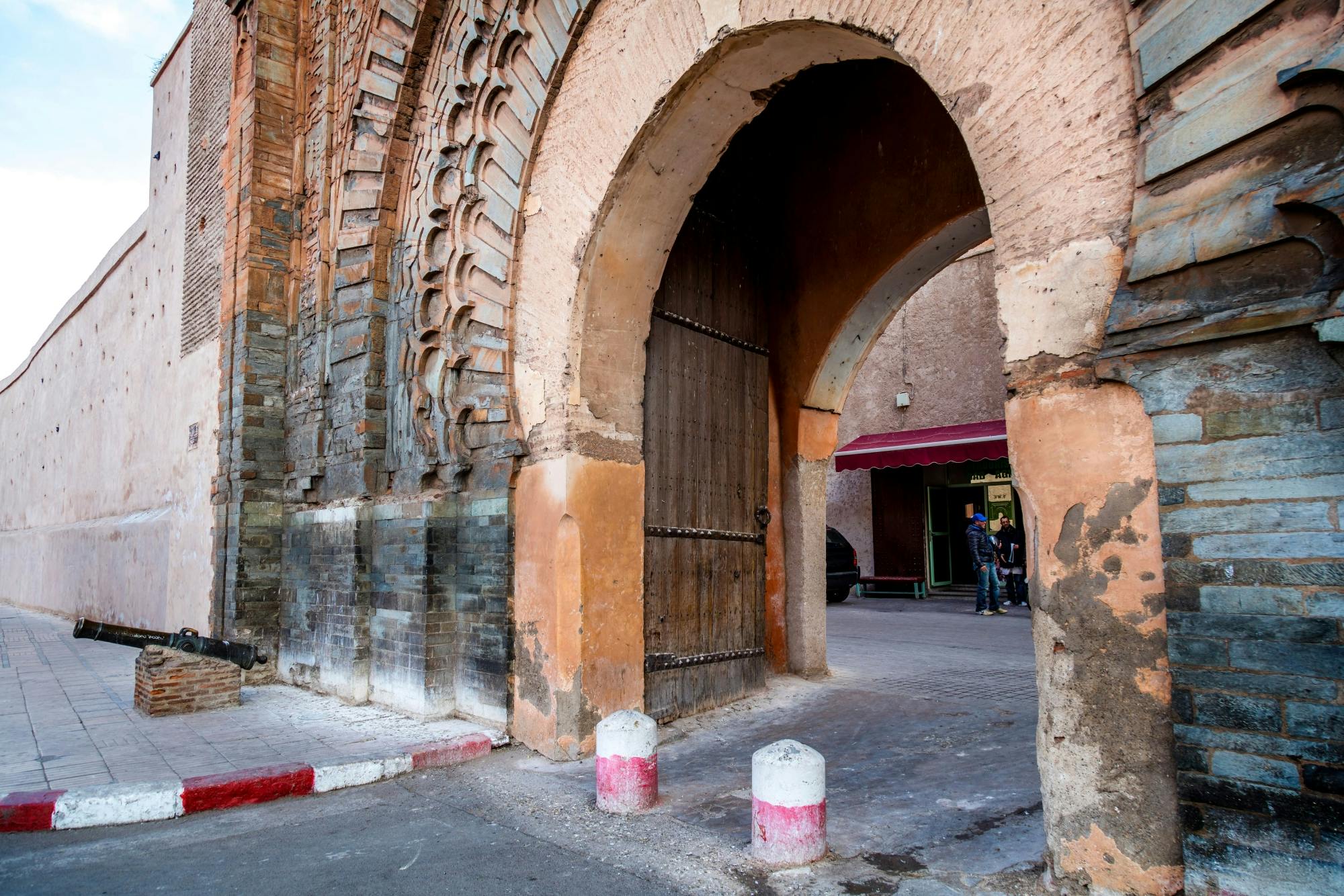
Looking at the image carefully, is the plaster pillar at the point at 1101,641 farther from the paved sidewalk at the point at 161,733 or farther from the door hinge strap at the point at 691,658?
the paved sidewalk at the point at 161,733

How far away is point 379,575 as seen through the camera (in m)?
6.54

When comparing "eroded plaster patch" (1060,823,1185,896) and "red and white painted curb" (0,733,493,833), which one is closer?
"eroded plaster patch" (1060,823,1185,896)

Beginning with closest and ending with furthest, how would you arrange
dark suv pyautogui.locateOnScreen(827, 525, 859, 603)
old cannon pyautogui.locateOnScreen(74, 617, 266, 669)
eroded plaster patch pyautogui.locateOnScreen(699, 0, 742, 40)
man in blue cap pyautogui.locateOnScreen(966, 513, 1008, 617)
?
eroded plaster patch pyautogui.locateOnScreen(699, 0, 742, 40) < old cannon pyautogui.locateOnScreen(74, 617, 266, 669) < man in blue cap pyautogui.locateOnScreen(966, 513, 1008, 617) < dark suv pyautogui.locateOnScreen(827, 525, 859, 603)

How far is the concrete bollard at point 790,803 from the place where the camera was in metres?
3.28

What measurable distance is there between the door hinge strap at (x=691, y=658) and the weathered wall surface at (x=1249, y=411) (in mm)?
3505

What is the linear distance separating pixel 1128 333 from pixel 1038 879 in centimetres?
195

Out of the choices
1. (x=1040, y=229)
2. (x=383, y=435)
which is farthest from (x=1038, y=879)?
(x=383, y=435)

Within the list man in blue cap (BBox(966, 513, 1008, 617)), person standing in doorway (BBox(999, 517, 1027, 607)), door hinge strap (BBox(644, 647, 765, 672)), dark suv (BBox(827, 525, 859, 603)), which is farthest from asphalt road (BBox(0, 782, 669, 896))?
person standing in doorway (BBox(999, 517, 1027, 607))

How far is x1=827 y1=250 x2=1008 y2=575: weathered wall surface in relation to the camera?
49.0ft

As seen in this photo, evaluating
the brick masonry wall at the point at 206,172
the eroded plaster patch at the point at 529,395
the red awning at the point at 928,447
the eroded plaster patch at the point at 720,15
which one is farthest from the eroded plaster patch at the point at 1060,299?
the red awning at the point at 928,447

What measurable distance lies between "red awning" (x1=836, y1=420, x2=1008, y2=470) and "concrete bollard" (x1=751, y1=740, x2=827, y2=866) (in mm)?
10301

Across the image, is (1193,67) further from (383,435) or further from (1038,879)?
(383,435)

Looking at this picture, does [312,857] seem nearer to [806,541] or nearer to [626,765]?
[626,765]

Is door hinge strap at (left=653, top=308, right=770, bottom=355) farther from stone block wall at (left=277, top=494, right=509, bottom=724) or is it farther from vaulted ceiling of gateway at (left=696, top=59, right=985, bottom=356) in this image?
stone block wall at (left=277, top=494, right=509, bottom=724)
